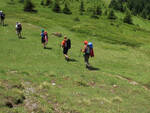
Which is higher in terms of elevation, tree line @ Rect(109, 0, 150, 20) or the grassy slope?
tree line @ Rect(109, 0, 150, 20)

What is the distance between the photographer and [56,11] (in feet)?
287

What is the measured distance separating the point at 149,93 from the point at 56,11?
73.0 m

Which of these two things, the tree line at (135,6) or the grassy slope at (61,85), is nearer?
the grassy slope at (61,85)

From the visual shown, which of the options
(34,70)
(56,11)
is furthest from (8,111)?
(56,11)

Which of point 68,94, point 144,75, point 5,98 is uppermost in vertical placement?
point 5,98

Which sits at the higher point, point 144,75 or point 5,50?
point 5,50

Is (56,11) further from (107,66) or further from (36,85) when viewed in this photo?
(36,85)

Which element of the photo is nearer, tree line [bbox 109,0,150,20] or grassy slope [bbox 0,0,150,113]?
grassy slope [bbox 0,0,150,113]

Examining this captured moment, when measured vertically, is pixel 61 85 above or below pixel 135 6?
below

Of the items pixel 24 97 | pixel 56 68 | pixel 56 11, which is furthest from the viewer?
pixel 56 11

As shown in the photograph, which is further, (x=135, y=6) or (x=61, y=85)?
(x=135, y=6)

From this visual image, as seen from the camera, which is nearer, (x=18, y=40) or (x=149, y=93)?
(x=149, y=93)

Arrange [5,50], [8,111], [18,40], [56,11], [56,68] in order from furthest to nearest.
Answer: [56,11] → [18,40] → [5,50] → [56,68] → [8,111]

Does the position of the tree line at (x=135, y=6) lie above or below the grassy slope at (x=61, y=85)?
above
